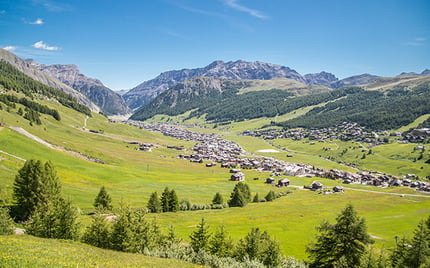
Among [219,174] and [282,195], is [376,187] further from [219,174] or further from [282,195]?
[219,174]

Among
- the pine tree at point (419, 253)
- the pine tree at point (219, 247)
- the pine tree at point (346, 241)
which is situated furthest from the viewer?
the pine tree at point (219, 247)

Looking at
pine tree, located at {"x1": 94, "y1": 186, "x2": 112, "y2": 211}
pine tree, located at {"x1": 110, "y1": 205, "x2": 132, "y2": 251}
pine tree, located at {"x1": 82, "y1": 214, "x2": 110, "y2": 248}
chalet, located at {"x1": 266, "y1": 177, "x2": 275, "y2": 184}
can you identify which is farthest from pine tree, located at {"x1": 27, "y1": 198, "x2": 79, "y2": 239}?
chalet, located at {"x1": 266, "y1": 177, "x2": 275, "y2": 184}

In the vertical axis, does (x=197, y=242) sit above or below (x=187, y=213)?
above

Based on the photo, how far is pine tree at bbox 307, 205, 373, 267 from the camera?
164 feet

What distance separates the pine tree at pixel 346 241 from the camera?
50094 millimetres

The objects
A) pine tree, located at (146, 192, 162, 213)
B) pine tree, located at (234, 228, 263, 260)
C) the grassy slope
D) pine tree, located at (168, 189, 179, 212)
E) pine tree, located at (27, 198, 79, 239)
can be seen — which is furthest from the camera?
pine tree, located at (168, 189, 179, 212)

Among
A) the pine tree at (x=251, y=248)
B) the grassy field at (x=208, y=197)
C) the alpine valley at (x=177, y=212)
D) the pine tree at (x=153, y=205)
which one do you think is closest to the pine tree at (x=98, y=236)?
the alpine valley at (x=177, y=212)

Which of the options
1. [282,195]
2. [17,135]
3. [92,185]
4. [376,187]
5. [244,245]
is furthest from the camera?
[376,187]

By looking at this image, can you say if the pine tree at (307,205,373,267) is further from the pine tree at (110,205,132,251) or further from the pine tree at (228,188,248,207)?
the pine tree at (228,188,248,207)

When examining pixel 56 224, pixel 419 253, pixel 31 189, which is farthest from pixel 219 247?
pixel 31 189

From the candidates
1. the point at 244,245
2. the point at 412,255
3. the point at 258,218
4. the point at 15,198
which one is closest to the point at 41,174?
the point at 15,198

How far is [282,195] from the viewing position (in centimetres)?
14425

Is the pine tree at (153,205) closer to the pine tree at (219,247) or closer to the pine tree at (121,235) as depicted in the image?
the pine tree at (219,247)

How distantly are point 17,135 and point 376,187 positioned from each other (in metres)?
202
